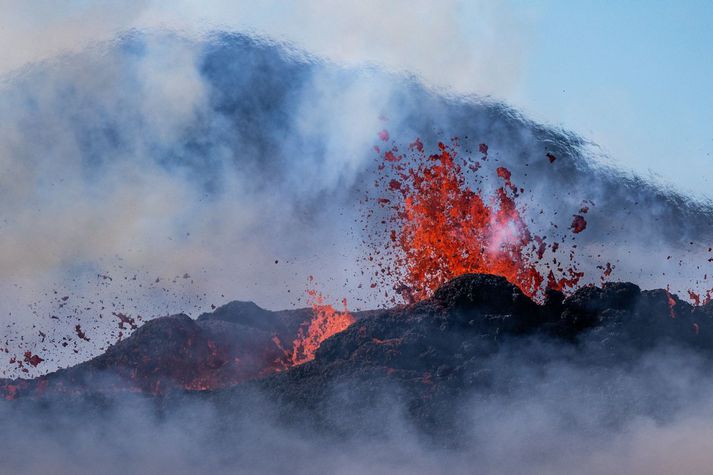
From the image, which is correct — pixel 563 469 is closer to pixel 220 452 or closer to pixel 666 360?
pixel 666 360

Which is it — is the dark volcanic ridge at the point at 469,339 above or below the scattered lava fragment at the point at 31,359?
above

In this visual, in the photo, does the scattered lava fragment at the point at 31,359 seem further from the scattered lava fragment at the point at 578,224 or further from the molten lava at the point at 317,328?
the scattered lava fragment at the point at 578,224

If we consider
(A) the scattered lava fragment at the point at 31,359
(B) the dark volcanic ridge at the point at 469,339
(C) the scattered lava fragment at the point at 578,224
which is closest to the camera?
(B) the dark volcanic ridge at the point at 469,339

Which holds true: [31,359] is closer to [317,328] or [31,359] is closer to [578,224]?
[317,328]

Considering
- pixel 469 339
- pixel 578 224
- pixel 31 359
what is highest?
pixel 578 224

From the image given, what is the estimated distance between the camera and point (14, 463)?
55.8 ft

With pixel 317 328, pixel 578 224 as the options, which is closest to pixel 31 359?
pixel 317 328

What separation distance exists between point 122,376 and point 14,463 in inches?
249

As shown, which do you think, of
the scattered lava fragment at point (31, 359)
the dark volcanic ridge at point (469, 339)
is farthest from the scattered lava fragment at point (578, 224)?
the scattered lava fragment at point (31, 359)

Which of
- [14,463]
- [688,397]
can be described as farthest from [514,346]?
[14,463]

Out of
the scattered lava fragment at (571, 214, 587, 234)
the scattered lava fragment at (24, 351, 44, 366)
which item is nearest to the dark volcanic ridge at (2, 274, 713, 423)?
the scattered lava fragment at (24, 351, 44, 366)

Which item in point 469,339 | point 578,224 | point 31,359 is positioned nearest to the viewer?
point 469,339

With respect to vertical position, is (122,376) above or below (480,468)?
below

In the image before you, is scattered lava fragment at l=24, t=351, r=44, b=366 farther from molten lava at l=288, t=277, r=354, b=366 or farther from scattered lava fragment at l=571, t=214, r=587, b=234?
scattered lava fragment at l=571, t=214, r=587, b=234
